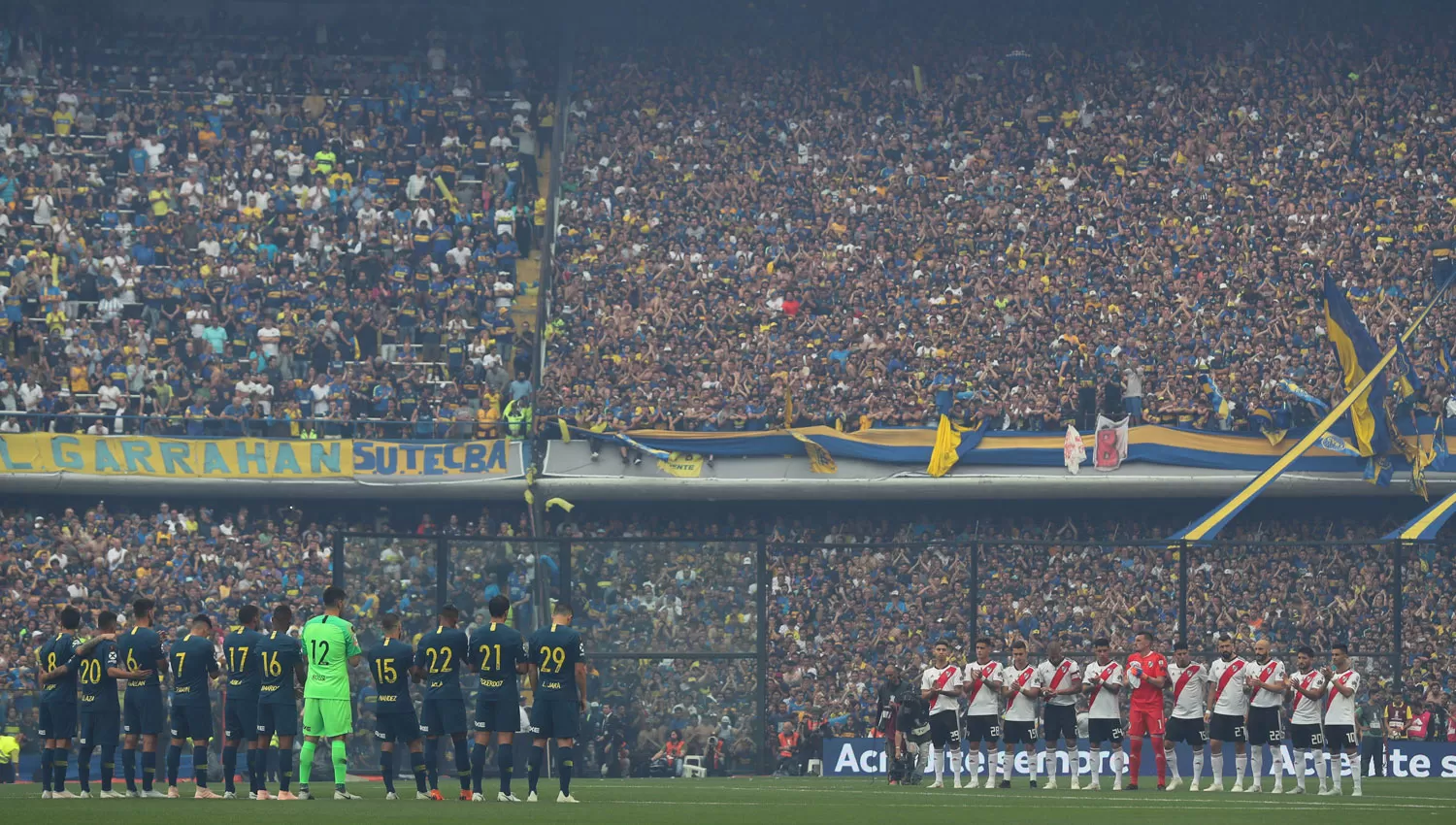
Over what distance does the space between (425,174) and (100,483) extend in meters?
10.6

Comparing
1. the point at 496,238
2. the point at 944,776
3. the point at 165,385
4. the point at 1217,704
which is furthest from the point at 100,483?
the point at 1217,704

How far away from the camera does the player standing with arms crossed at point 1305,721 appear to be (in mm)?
24969

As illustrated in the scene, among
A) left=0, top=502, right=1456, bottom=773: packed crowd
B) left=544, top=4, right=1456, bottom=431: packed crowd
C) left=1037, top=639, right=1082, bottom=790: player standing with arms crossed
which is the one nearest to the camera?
left=1037, top=639, right=1082, bottom=790: player standing with arms crossed

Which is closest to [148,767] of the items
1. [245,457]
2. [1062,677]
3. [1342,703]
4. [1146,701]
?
[1062,677]

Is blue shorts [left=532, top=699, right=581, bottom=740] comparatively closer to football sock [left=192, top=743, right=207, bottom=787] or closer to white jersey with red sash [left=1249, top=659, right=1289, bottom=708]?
football sock [left=192, top=743, right=207, bottom=787]

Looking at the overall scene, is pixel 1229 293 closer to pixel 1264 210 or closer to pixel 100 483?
pixel 1264 210

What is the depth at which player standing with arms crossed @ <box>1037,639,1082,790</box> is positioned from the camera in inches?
1030

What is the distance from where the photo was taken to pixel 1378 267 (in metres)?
42.0

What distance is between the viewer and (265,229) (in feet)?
142

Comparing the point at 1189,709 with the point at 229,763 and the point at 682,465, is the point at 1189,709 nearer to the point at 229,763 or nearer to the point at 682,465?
the point at 229,763

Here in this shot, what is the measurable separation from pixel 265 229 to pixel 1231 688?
25.1 meters

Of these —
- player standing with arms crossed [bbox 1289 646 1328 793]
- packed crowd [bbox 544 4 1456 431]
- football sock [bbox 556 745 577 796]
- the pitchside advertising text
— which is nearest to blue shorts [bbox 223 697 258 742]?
football sock [bbox 556 745 577 796]

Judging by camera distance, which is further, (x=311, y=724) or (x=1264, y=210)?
(x=1264, y=210)

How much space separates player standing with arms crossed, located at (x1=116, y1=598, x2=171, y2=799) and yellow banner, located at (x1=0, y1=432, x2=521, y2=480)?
17.2m
